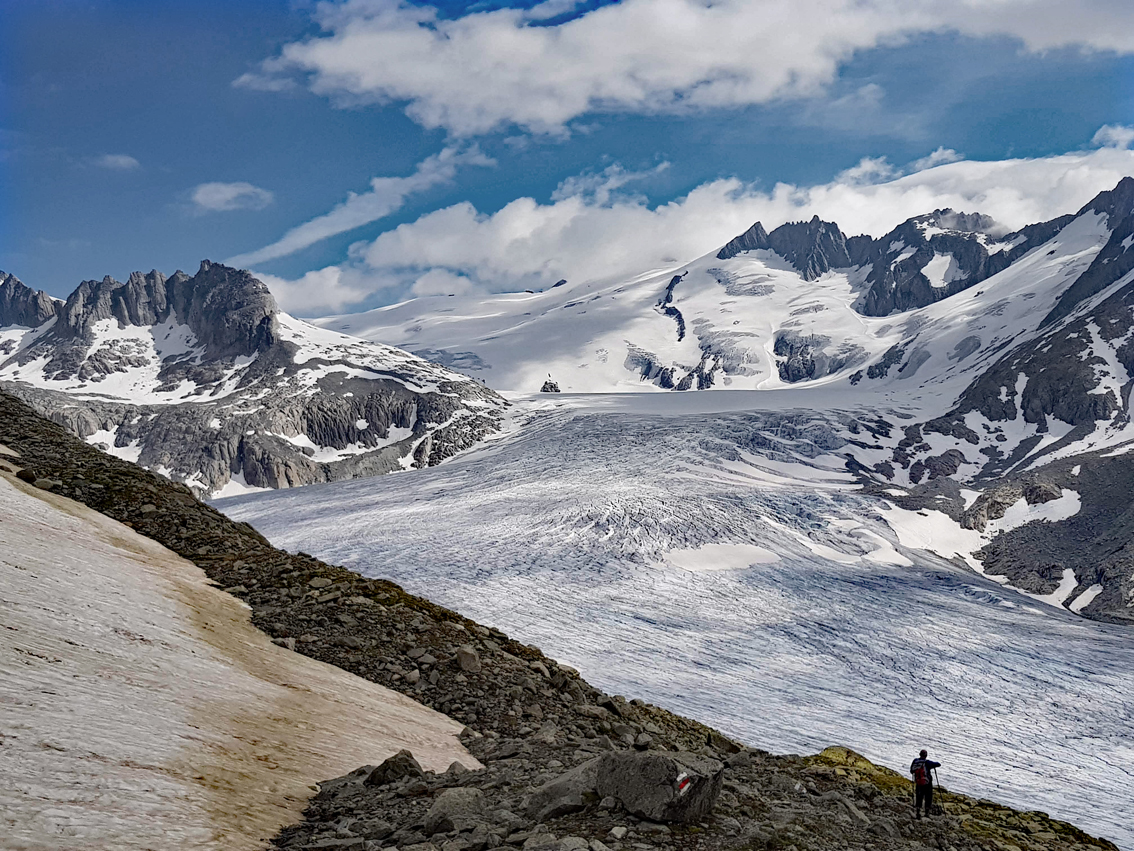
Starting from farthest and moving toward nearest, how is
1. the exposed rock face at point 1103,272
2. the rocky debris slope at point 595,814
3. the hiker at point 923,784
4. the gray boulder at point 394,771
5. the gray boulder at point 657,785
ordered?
the exposed rock face at point 1103,272 → the hiker at point 923,784 → the gray boulder at point 394,771 → the gray boulder at point 657,785 → the rocky debris slope at point 595,814

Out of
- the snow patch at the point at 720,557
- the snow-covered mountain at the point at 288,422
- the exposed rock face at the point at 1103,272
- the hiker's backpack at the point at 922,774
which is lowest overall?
the hiker's backpack at the point at 922,774

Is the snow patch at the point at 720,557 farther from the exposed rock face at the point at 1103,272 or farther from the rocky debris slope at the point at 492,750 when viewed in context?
the exposed rock face at the point at 1103,272

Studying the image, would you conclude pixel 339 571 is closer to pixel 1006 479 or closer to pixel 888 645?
pixel 888 645

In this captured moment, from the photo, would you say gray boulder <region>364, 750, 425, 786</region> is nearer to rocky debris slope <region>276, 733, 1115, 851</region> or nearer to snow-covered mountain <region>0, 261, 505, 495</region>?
rocky debris slope <region>276, 733, 1115, 851</region>

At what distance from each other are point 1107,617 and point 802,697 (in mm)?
43807

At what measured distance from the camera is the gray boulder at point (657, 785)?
28.8ft

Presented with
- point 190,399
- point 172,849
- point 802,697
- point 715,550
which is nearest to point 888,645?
point 802,697

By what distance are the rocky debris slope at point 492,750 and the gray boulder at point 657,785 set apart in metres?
0.03

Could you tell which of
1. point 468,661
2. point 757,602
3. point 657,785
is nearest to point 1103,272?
point 757,602

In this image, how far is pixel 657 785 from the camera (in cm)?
887

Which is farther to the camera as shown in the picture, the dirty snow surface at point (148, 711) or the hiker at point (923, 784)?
the hiker at point (923, 784)

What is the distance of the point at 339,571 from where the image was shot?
19.5 metres

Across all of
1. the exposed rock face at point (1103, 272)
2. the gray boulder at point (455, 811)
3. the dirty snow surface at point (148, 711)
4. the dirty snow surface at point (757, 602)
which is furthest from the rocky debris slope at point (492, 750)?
the exposed rock face at point (1103, 272)

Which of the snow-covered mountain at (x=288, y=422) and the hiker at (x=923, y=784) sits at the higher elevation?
the snow-covered mountain at (x=288, y=422)
